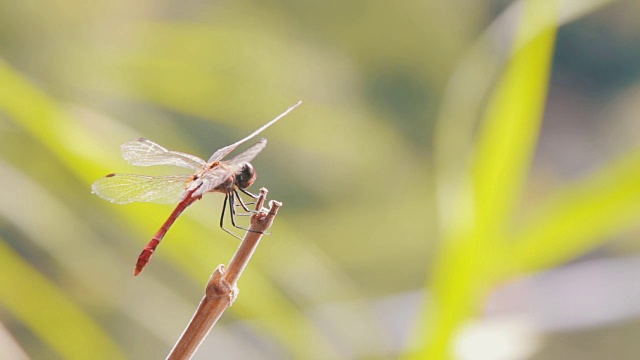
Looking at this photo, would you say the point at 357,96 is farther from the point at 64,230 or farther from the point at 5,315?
the point at 64,230

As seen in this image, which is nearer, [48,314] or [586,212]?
[586,212]

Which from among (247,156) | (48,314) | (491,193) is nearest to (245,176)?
(247,156)

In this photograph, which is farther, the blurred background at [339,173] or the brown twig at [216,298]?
the blurred background at [339,173]

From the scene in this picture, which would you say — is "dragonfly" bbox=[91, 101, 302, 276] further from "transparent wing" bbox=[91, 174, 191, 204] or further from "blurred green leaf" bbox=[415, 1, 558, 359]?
"blurred green leaf" bbox=[415, 1, 558, 359]

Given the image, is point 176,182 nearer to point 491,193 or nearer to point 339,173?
point 491,193

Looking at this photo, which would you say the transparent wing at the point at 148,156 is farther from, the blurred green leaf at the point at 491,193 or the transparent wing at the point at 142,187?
the blurred green leaf at the point at 491,193

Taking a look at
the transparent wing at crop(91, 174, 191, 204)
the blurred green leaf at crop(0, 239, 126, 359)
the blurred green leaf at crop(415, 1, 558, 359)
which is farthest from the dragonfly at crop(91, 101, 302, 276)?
the blurred green leaf at crop(0, 239, 126, 359)

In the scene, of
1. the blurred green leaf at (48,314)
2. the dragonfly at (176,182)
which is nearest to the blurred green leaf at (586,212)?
the dragonfly at (176,182)
